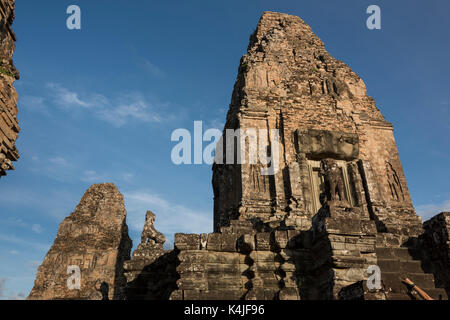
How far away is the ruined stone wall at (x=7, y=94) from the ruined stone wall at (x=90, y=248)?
22.6 metres

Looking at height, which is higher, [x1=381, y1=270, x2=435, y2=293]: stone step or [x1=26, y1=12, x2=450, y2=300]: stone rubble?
[x1=26, y1=12, x2=450, y2=300]: stone rubble

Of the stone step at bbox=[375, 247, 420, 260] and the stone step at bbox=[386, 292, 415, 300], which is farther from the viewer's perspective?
the stone step at bbox=[375, 247, 420, 260]

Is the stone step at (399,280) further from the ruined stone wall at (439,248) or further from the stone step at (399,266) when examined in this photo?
the ruined stone wall at (439,248)

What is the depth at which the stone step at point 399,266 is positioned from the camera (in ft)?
26.1

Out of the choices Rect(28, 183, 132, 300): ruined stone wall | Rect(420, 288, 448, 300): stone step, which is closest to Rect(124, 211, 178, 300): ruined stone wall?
Rect(420, 288, 448, 300): stone step

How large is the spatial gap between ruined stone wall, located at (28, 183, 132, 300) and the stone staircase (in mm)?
24198

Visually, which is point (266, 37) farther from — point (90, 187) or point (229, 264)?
point (90, 187)

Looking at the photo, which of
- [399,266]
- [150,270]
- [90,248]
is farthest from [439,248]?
[90,248]

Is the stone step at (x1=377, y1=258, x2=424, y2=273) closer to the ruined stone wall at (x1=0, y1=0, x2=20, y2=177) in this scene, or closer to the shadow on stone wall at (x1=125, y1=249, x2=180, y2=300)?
the shadow on stone wall at (x1=125, y1=249, x2=180, y2=300)

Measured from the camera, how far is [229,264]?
809cm

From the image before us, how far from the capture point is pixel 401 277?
7227mm

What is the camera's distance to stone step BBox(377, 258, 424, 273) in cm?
796

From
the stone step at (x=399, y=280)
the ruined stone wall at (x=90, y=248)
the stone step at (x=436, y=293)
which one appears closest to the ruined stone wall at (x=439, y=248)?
the stone step at (x=399, y=280)

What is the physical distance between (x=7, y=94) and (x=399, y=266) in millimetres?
10020
